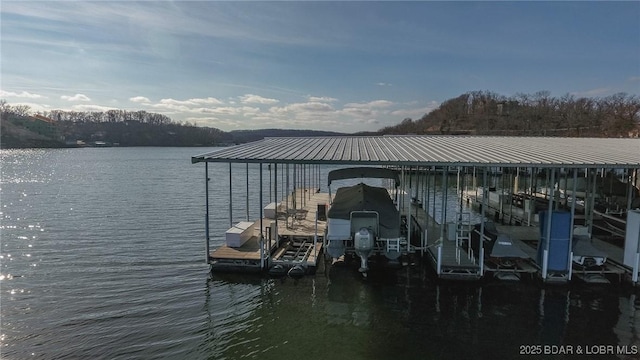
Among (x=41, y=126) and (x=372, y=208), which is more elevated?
(x=41, y=126)

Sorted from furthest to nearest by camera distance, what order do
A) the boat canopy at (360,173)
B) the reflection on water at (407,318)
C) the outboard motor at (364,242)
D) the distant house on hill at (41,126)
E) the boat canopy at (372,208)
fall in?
the distant house on hill at (41,126), the boat canopy at (360,173), the boat canopy at (372,208), the outboard motor at (364,242), the reflection on water at (407,318)

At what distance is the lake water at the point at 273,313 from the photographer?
8.06 metres

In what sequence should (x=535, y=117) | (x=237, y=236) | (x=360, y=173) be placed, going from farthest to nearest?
(x=535, y=117), (x=360, y=173), (x=237, y=236)

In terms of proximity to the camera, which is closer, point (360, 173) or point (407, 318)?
point (407, 318)

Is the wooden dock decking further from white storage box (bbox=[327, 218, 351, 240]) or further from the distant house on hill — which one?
the distant house on hill

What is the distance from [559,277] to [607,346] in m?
3.13

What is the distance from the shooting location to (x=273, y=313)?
969 centimetres

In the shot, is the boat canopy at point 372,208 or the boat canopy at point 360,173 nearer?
the boat canopy at point 372,208

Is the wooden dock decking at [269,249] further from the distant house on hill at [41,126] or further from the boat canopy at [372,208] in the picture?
the distant house on hill at [41,126]

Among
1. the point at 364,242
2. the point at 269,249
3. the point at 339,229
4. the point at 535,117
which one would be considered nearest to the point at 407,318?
the point at 364,242

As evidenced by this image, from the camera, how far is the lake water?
806 centimetres

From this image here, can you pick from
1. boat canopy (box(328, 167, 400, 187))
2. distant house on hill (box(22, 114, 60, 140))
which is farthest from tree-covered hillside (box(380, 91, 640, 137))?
distant house on hill (box(22, 114, 60, 140))

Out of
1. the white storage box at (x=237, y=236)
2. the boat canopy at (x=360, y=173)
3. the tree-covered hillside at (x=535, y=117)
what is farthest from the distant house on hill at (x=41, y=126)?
the boat canopy at (x=360, y=173)

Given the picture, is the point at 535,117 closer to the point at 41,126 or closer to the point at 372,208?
the point at 372,208
